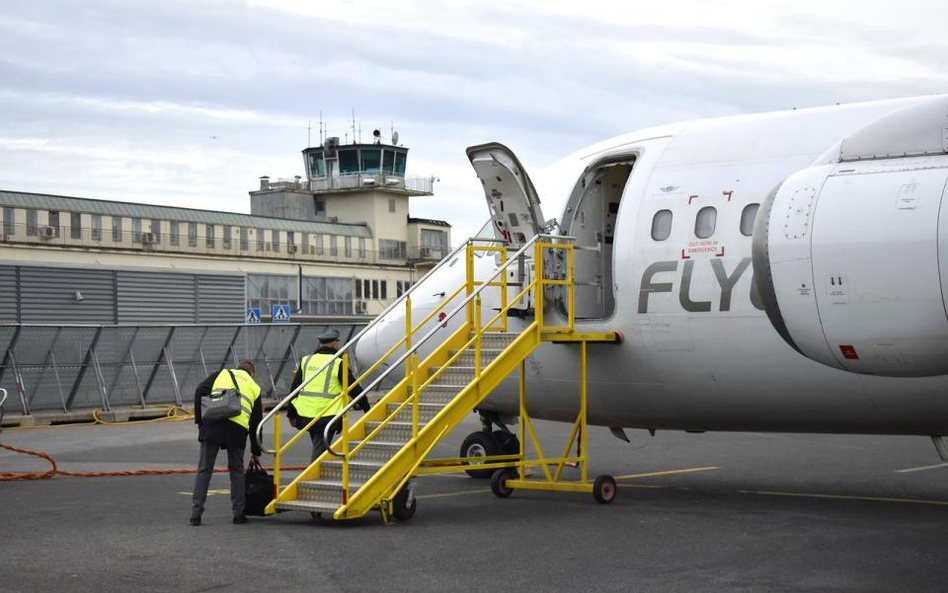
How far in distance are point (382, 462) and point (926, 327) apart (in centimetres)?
646

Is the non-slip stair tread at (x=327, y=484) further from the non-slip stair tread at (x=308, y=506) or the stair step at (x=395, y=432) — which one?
the stair step at (x=395, y=432)

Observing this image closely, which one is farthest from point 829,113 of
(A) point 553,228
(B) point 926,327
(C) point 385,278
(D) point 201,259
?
(C) point 385,278

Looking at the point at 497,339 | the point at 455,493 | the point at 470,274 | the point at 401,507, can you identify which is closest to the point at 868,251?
the point at 497,339

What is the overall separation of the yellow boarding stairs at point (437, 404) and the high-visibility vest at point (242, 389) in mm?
258

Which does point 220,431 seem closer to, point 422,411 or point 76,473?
point 422,411

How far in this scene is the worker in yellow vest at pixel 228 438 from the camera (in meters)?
14.1

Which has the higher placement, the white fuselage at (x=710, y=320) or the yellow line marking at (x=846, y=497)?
the white fuselage at (x=710, y=320)

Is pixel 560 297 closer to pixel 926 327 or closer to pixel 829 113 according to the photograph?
pixel 829 113

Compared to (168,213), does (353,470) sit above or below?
below

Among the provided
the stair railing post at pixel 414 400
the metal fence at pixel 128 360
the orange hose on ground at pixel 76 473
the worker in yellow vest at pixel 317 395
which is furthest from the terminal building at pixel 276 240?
the stair railing post at pixel 414 400

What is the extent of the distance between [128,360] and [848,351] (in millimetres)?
24979

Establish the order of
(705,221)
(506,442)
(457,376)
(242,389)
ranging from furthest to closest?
(506,442), (457,376), (705,221), (242,389)

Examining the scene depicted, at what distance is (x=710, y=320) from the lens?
14.8 m

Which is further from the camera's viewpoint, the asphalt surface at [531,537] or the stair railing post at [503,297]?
the stair railing post at [503,297]
